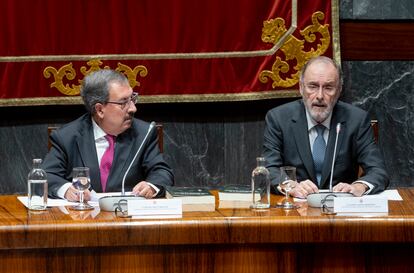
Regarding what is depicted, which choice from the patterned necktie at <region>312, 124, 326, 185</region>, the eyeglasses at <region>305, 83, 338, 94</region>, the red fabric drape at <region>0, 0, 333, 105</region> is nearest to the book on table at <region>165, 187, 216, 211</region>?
the patterned necktie at <region>312, 124, 326, 185</region>

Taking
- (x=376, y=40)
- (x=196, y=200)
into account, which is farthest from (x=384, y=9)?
(x=196, y=200)

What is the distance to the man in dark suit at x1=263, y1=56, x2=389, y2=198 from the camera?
4.04m

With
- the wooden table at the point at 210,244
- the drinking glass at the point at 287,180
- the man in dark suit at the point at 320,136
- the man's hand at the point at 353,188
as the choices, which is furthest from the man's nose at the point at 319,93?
the wooden table at the point at 210,244

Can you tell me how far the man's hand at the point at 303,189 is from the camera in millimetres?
3537

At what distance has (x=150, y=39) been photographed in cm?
509

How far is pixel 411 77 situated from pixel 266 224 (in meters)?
2.54

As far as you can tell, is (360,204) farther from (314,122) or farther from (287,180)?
(314,122)

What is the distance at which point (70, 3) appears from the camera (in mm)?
5016

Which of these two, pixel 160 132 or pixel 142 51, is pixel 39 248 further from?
pixel 142 51

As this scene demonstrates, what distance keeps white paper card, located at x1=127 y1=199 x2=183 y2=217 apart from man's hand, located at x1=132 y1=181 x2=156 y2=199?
454mm

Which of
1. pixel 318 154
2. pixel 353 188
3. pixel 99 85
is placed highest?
pixel 99 85

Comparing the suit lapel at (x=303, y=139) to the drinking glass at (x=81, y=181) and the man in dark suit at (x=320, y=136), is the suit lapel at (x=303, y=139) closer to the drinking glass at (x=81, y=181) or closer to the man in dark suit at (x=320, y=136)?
the man in dark suit at (x=320, y=136)

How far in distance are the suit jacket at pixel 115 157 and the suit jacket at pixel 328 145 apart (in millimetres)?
514

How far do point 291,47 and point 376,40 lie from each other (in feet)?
1.63
